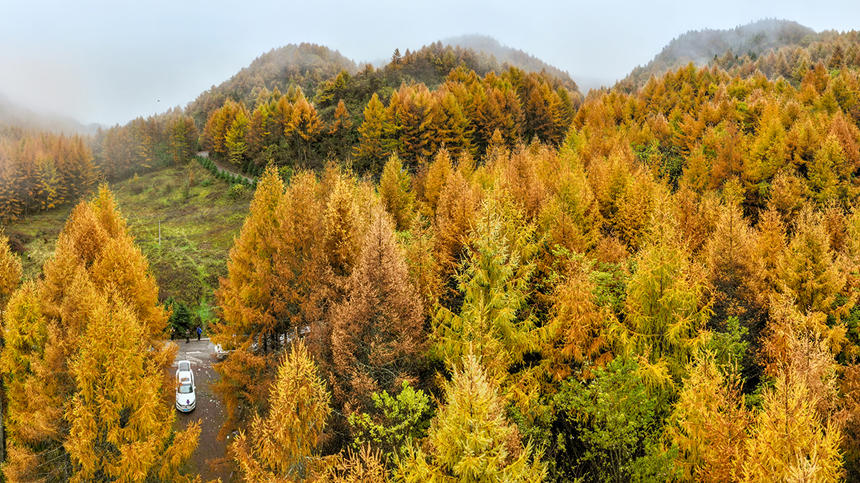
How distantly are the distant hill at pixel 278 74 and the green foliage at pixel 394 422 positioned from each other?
123 metres

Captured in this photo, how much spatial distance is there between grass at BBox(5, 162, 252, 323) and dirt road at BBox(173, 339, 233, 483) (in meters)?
8.84

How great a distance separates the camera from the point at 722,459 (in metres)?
11.2

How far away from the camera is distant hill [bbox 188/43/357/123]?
136125 mm

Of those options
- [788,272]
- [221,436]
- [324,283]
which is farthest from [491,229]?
[221,436]

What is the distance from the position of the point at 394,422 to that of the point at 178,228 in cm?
5988

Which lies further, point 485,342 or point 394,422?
point 485,342

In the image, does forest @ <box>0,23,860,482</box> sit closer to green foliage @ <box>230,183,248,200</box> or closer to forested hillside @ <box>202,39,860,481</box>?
forested hillside @ <box>202,39,860,481</box>

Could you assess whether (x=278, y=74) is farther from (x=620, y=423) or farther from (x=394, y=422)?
(x=620, y=423)

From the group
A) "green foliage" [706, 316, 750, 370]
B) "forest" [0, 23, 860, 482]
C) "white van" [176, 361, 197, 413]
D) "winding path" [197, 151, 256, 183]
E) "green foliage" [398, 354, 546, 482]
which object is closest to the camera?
"green foliage" [398, 354, 546, 482]

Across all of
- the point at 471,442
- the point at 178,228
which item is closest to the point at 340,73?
the point at 178,228

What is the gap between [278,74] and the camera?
160 meters

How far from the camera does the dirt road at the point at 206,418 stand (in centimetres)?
2193

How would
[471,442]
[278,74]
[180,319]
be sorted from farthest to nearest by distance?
[278,74] < [180,319] < [471,442]

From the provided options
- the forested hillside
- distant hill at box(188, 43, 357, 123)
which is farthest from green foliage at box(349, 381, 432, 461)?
distant hill at box(188, 43, 357, 123)
